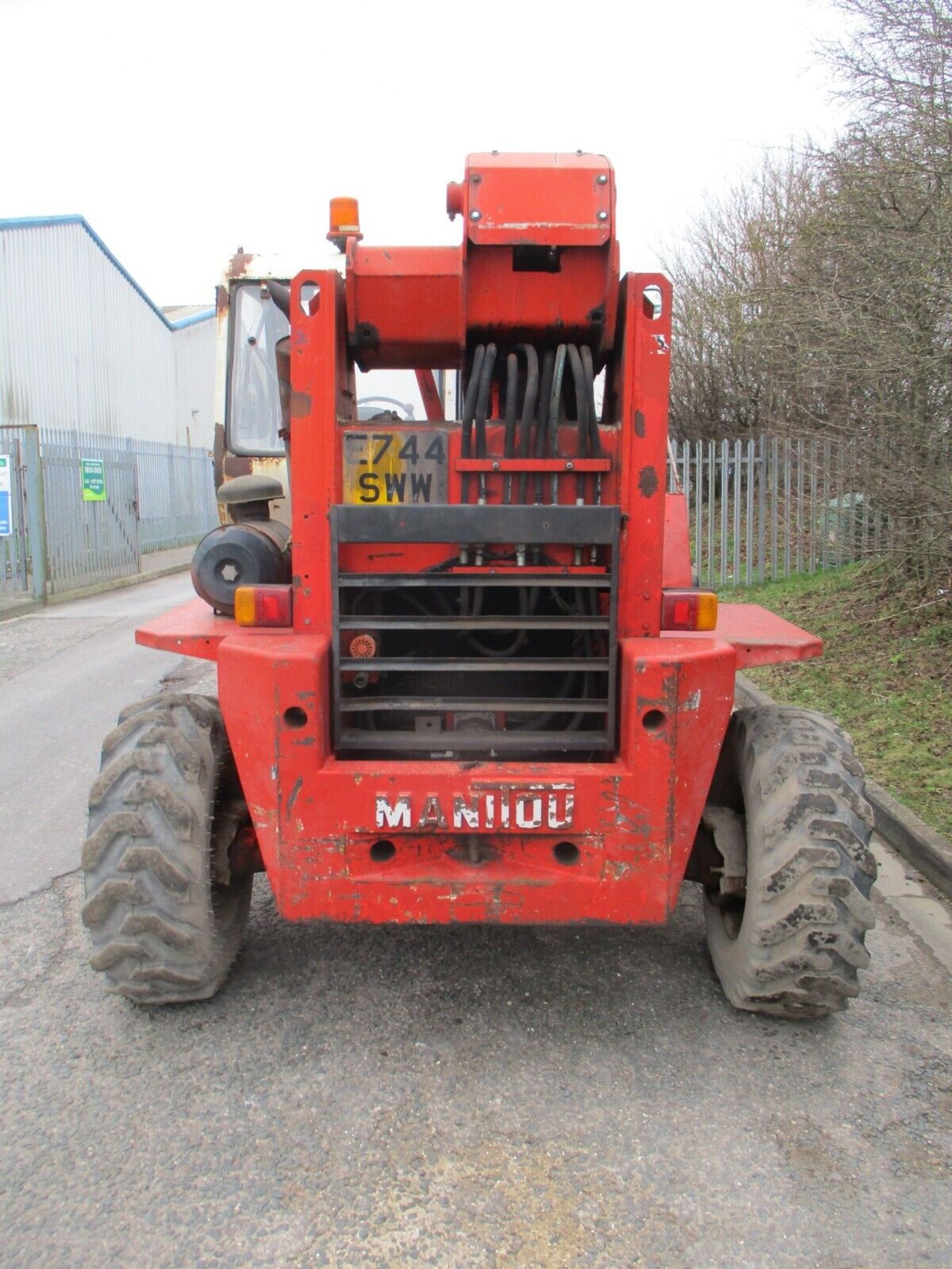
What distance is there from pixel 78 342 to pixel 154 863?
2431 centimetres

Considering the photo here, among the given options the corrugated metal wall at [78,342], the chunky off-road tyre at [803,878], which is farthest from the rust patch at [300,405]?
the corrugated metal wall at [78,342]

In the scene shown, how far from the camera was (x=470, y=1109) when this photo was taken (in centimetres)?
287

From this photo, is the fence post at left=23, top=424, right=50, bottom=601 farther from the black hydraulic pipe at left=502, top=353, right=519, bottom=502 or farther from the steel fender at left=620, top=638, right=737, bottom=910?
the steel fender at left=620, top=638, right=737, bottom=910

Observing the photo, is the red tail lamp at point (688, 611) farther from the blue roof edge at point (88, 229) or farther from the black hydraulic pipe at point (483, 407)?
the blue roof edge at point (88, 229)

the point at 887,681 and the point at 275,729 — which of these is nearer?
the point at 275,729

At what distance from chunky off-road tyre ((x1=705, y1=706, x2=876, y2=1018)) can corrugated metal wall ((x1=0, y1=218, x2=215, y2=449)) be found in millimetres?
18802

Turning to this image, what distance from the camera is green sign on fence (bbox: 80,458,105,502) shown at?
55.5ft

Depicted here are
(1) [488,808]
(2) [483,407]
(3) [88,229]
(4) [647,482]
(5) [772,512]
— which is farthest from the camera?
(3) [88,229]

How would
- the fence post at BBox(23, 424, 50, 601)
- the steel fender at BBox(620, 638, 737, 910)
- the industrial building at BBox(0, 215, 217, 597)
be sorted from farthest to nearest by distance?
the industrial building at BBox(0, 215, 217, 597), the fence post at BBox(23, 424, 50, 601), the steel fender at BBox(620, 638, 737, 910)

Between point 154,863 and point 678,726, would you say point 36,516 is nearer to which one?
point 154,863

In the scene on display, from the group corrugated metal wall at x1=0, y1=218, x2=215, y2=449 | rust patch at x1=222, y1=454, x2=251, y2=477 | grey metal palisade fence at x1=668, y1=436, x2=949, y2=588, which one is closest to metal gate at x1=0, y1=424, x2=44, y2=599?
corrugated metal wall at x1=0, y1=218, x2=215, y2=449

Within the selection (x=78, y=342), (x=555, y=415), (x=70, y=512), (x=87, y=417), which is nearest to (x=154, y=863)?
(x=555, y=415)

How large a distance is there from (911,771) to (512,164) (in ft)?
13.4

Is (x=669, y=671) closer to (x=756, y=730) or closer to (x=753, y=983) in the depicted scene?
(x=756, y=730)
